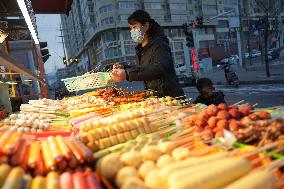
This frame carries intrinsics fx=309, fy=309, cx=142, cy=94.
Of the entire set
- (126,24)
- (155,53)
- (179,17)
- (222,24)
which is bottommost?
(155,53)

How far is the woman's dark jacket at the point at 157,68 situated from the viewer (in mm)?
4496

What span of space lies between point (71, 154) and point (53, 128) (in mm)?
2429

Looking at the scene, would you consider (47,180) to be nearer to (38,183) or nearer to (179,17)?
(38,183)

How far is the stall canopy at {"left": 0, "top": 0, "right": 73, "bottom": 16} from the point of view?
10695 millimetres

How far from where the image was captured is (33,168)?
1881 millimetres

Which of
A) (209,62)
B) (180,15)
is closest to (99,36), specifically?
(180,15)

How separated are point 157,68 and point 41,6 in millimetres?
8275

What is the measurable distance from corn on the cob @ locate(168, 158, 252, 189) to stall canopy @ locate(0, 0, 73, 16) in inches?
396

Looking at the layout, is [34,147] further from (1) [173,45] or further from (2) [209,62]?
(1) [173,45]

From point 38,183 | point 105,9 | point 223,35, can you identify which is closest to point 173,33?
point 223,35

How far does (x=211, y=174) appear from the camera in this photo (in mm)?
1545

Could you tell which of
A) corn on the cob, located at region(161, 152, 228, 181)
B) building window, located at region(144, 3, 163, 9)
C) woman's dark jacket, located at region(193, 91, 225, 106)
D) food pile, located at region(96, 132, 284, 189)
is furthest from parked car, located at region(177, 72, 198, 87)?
building window, located at region(144, 3, 163, 9)

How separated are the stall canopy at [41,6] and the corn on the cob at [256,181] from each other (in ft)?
33.4

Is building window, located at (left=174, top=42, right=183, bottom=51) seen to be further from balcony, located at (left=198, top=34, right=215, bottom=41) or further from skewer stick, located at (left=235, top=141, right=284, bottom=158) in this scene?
skewer stick, located at (left=235, top=141, right=284, bottom=158)
